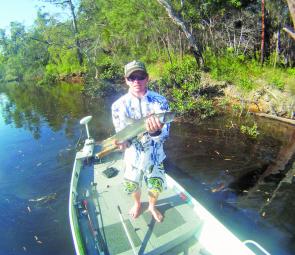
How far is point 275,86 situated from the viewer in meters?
14.6

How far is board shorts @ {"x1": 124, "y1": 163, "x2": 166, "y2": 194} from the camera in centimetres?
493

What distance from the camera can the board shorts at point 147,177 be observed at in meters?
4.93

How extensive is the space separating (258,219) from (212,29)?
15.6 m

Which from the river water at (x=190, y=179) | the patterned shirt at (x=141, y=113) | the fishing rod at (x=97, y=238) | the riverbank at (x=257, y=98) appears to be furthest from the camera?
the riverbank at (x=257, y=98)

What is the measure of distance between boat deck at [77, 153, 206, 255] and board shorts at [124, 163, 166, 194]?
0.73 metres

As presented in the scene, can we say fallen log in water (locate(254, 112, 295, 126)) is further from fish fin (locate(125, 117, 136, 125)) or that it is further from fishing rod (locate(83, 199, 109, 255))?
fish fin (locate(125, 117, 136, 125))

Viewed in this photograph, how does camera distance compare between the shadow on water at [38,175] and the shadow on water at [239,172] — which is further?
the shadow on water at [38,175]

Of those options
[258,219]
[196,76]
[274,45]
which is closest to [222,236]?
[258,219]

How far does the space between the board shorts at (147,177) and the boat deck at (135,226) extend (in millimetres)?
734

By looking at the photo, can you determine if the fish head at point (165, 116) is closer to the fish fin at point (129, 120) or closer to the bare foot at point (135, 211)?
the fish fin at point (129, 120)

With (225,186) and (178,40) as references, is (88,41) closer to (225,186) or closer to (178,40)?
(178,40)

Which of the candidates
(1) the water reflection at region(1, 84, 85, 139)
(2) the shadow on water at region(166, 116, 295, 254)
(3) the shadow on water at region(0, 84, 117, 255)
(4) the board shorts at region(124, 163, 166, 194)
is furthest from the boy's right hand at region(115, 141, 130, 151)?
(1) the water reflection at region(1, 84, 85, 139)

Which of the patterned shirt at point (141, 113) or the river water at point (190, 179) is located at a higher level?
the patterned shirt at point (141, 113)

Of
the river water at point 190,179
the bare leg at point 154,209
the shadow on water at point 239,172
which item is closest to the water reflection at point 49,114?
the river water at point 190,179
